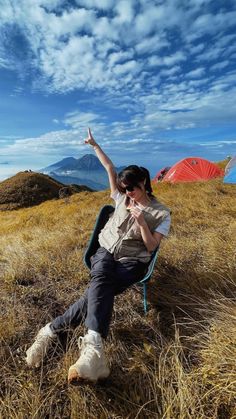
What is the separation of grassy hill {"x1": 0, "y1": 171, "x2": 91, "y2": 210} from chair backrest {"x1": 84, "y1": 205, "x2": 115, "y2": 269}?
80.2 feet

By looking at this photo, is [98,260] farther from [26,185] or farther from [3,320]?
[26,185]

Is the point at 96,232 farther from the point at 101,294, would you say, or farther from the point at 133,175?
the point at 101,294

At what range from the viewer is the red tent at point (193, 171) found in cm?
1767

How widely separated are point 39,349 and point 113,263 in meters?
0.97

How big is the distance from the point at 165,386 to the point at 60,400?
0.69 metres

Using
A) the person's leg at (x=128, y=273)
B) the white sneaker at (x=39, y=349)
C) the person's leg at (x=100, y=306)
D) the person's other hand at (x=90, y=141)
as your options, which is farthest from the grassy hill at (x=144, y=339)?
the person's other hand at (x=90, y=141)

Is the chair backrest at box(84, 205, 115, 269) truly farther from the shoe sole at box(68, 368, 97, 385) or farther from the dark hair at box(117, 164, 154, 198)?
the shoe sole at box(68, 368, 97, 385)

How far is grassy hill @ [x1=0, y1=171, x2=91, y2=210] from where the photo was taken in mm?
28047

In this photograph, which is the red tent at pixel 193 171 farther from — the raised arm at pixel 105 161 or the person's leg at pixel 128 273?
Answer: the person's leg at pixel 128 273

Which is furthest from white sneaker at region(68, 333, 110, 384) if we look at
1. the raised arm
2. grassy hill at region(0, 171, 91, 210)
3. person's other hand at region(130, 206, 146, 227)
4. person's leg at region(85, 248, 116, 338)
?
grassy hill at region(0, 171, 91, 210)

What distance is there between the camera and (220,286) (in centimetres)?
333

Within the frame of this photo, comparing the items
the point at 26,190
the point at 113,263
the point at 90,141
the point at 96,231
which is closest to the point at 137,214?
the point at 113,263

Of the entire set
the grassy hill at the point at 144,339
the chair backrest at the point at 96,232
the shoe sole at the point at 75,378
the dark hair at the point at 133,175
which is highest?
the dark hair at the point at 133,175

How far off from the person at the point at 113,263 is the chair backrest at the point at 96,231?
0.38ft
